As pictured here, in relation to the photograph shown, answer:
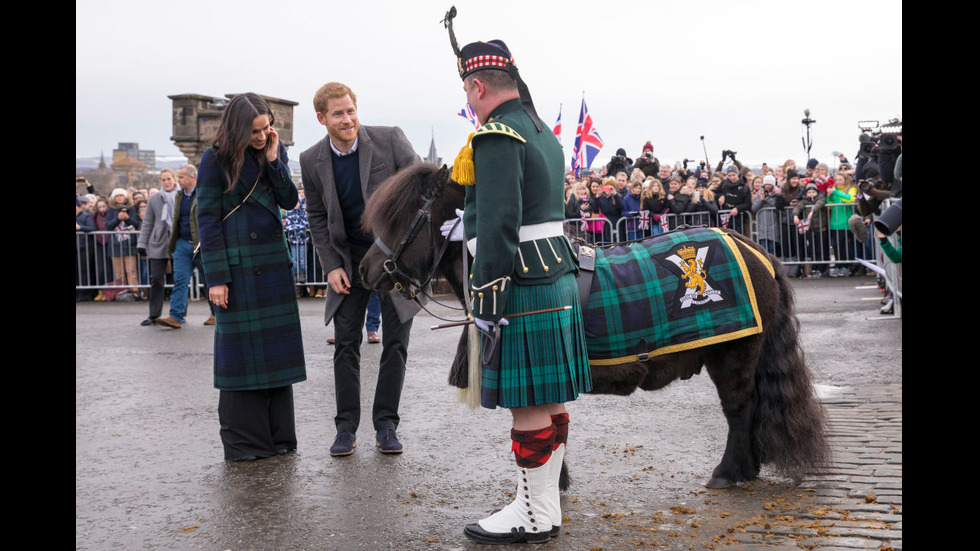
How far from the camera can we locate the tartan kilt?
4.12 metres

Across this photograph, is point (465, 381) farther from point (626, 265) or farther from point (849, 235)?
point (849, 235)

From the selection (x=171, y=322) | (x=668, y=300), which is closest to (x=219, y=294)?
(x=668, y=300)

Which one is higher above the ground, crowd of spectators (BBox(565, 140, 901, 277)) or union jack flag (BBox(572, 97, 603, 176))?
union jack flag (BBox(572, 97, 603, 176))

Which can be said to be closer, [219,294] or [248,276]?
[219,294]

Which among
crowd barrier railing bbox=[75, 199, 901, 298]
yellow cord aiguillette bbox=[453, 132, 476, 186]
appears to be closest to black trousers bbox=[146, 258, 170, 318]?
crowd barrier railing bbox=[75, 199, 901, 298]

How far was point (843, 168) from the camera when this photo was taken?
1562 centimetres

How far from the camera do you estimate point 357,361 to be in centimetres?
604

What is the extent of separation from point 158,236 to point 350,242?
862 centimetres

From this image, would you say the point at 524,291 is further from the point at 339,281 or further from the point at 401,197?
the point at 339,281

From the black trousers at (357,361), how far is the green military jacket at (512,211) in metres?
1.89

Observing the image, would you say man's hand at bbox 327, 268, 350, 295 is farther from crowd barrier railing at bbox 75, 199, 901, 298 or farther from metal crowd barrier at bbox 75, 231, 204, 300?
metal crowd barrier at bbox 75, 231, 204, 300
